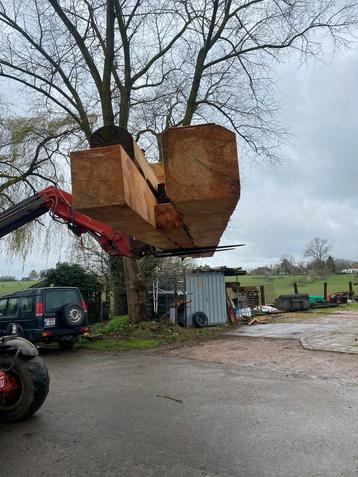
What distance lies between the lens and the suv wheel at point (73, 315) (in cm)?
1283

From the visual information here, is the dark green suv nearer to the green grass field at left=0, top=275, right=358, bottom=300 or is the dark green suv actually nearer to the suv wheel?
the suv wheel

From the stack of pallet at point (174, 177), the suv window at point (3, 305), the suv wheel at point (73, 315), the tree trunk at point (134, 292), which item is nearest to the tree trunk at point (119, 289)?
the tree trunk at point (134, 292)

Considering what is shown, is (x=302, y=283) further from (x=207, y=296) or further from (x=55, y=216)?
(x=55, y=216)

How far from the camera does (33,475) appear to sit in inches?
165

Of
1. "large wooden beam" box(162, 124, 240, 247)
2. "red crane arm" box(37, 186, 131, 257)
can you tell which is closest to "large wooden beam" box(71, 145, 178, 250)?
"large wooden beam" box(162, 124, 240, 247)

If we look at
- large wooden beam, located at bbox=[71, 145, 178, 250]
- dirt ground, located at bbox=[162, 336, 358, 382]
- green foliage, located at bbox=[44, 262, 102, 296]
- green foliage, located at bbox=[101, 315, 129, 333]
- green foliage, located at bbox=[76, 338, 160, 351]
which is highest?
green foliage, located at bbox=[44, 262, 102, 296]

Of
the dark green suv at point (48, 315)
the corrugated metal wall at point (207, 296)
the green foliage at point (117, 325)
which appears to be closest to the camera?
the dark green suv at point (48, 315)

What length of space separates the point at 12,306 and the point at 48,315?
1.64 m

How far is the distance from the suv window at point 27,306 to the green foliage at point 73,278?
6.53 m

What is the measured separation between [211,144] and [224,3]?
1637 centimetres

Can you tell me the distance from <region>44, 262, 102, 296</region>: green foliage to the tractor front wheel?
14.0m

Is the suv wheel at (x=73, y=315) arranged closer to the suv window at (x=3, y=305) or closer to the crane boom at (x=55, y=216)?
the suv window at (x=3, y=305)

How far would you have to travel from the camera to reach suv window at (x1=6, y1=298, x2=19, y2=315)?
44.4 ft

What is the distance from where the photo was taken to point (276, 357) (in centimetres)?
1051
